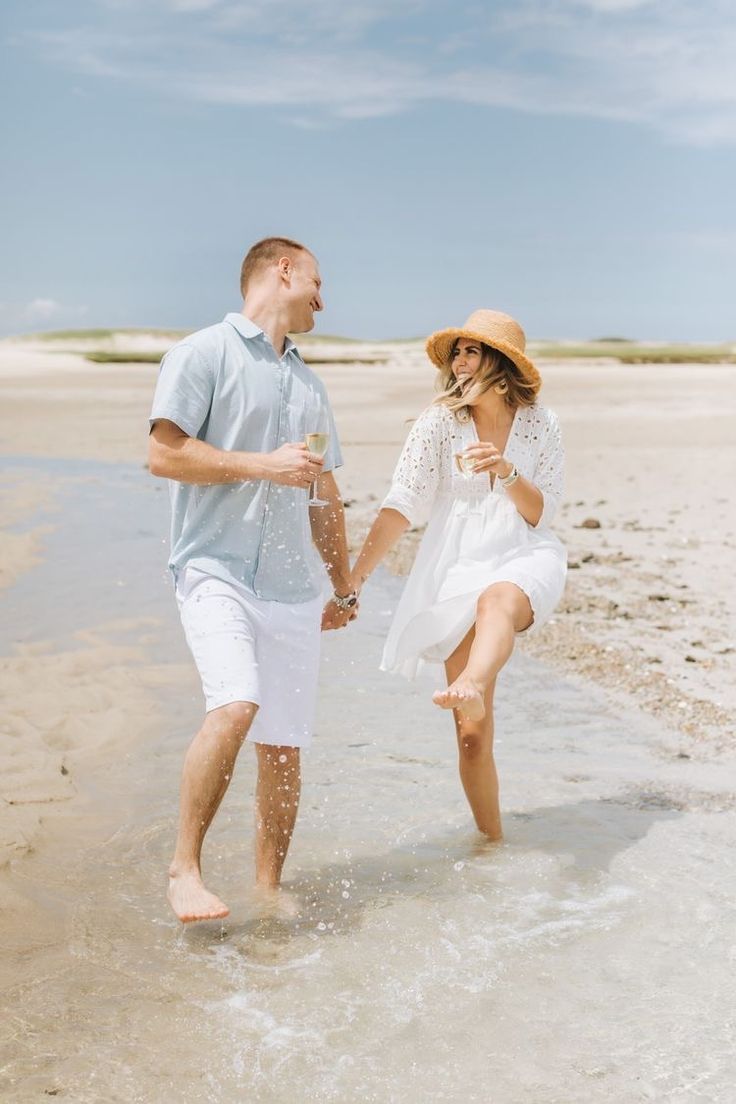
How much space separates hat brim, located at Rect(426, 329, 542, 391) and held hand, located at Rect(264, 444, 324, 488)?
3.41 ft

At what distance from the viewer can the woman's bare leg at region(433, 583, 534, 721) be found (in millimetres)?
4121

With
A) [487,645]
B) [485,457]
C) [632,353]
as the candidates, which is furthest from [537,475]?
[632,353]

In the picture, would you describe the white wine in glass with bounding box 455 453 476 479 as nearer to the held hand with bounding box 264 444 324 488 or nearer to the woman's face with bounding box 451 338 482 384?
the woman's face with bounding box 451 338 482 384

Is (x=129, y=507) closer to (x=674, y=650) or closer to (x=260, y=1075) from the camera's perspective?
(x=674, y=650)

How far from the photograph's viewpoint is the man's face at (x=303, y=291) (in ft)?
13.8

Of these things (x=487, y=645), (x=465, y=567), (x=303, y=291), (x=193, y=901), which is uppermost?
(x=303, y=291)

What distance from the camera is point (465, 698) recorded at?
4105 millimetres

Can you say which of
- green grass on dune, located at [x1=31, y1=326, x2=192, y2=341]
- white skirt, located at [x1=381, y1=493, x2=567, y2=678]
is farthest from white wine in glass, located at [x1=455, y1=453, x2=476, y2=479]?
green grass on dune, located at [x1=31, y1=326, x2=192, y2=341]

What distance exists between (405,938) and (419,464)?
1.63 metres

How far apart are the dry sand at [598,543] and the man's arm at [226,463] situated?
6.17 ft

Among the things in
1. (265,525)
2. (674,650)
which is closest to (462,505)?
(265,525)

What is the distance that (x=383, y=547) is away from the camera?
4707 mm

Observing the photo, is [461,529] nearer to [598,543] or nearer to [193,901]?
[193,901]

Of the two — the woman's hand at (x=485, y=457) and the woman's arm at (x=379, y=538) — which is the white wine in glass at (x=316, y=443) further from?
the woman's arm at (x=379, y=538)
